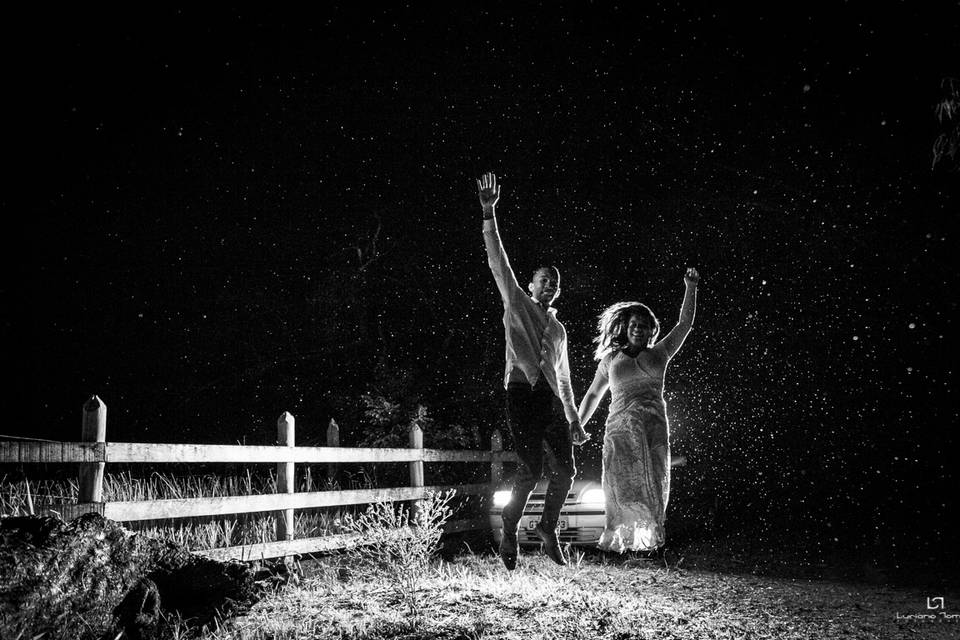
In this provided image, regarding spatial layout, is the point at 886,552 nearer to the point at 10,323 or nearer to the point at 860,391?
the point at 860,391

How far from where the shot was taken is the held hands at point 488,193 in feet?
17.7

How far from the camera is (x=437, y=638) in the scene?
12.9 ft

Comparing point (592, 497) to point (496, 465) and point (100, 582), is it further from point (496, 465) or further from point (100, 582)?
point (100, 582)

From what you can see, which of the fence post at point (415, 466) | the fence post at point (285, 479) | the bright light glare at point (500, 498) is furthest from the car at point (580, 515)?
the fence post at point (285, 479)

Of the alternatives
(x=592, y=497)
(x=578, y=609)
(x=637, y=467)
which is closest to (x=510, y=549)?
(x=637, y=467)

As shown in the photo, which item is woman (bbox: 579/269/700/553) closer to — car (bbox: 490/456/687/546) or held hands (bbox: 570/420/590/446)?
held hands (bbox: 570/420/590/446)

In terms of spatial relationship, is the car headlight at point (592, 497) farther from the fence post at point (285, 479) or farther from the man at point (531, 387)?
the fence post at point (285, 479)

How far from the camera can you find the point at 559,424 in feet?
18.6

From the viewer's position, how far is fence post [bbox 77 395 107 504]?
17.0ft

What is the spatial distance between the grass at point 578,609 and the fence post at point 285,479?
0.47 meters

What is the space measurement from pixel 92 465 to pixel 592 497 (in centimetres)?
490

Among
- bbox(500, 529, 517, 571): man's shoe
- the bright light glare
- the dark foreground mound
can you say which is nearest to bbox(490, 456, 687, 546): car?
the bright light glare

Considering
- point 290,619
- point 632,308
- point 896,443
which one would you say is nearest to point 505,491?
point 632,308

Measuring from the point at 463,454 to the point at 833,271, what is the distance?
27.1ft
